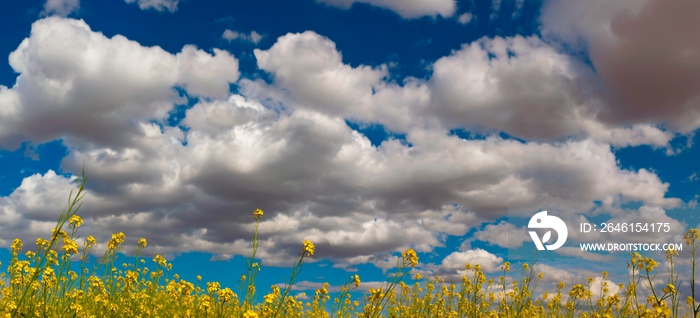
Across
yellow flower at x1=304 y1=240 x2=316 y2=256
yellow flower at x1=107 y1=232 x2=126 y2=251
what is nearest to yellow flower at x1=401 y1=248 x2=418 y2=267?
yellow flower at x1=304 y1=240 x2=316 y2=256

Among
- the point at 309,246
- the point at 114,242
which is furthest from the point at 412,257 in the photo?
the point at 114,242

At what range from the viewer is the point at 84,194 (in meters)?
2.96

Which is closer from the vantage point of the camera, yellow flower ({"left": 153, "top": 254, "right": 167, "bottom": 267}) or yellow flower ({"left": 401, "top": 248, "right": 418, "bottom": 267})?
yellow flower ({"left": 401, "top": 248, "right": 418, "bottom": 267})

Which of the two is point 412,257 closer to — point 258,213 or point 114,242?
point 258,213

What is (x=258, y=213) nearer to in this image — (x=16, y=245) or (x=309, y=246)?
(x=309, y=246)

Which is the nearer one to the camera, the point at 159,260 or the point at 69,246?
the point at 69,246

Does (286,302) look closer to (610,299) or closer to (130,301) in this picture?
(130,301)

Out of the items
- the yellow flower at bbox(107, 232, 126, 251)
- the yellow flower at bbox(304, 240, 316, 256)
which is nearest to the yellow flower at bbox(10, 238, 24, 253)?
the yellow flower at bbox(107, 232, 126, 251)

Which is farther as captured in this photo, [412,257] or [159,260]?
[159,260]

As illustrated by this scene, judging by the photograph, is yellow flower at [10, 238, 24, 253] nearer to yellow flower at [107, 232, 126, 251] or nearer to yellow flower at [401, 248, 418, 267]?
yellow flower at [107, 232, 126, 251]

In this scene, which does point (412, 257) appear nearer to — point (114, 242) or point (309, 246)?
point (309, 246)

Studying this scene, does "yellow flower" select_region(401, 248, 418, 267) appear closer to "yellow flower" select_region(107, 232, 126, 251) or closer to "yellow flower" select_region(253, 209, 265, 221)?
"yellow flower" select_region(253, 209, 265, 221)

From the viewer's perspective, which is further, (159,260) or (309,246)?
(159,260)

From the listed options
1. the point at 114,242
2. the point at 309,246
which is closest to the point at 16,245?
the point at 114,242
